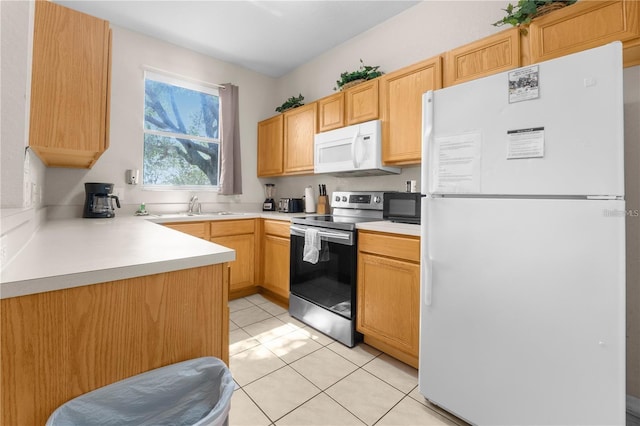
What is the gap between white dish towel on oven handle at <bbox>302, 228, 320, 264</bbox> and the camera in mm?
2287

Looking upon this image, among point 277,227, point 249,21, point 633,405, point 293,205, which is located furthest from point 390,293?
point 249,21

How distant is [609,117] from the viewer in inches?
39.4

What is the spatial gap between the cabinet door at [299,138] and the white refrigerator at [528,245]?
1668mm

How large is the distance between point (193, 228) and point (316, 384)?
1.74m

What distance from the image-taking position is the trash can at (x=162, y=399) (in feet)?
2.14

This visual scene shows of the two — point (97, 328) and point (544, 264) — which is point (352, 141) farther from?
point (97, 328)

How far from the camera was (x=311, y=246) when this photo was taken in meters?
2.32

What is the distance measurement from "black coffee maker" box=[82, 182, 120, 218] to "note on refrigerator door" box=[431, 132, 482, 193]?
105 inches

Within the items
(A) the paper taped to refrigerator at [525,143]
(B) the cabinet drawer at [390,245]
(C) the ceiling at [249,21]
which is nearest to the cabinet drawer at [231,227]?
(B) the cabinet drawer at [390,245]

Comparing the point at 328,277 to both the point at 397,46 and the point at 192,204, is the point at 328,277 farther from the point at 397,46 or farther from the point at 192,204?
the point at 397,46

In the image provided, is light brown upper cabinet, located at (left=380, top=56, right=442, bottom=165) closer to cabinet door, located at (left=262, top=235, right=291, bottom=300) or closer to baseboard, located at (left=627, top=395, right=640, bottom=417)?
cabinet door, located at (left=262, top=235, right=291, bottom=300)

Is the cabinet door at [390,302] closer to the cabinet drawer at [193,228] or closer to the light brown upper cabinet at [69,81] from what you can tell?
the cabinet drawer at [193,228]

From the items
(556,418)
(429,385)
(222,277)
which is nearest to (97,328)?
(222,277)

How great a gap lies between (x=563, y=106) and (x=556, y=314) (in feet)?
2.66
